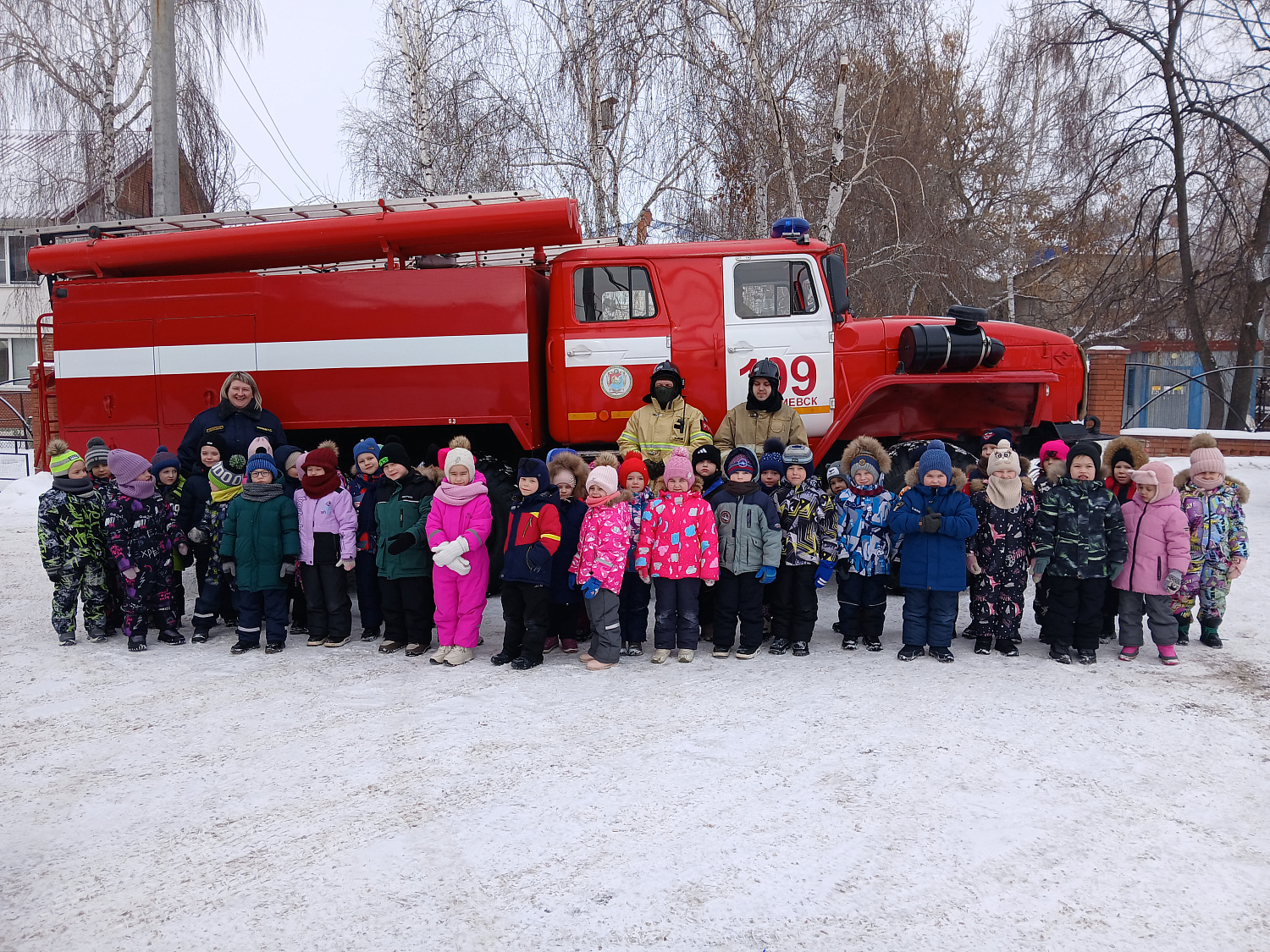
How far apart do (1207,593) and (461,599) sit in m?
5.15

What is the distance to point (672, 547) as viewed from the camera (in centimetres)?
Answer: 580

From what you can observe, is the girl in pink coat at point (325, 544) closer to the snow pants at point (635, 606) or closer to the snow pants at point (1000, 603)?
the snow pants at point (635, 606)

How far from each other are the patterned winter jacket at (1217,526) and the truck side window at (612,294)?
4.30 m

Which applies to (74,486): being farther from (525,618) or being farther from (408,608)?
(525,618)

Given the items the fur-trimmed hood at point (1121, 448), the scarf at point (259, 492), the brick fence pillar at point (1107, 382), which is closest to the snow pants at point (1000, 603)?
the fur-trimmed hood at point (1121, 448)

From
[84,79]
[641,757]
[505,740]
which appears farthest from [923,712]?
[84,79]

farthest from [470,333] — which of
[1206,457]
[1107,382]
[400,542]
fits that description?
[1107,382]

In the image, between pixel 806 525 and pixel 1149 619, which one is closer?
pixel 1149 619

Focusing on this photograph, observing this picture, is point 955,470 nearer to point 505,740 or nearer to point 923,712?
point 923,712

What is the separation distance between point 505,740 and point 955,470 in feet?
11.5

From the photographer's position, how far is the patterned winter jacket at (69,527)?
620 centimetres

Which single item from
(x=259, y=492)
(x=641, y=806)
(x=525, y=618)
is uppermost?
(x=259, y=492)

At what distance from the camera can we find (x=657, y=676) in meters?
5.52

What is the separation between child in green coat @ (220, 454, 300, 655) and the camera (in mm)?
6117
